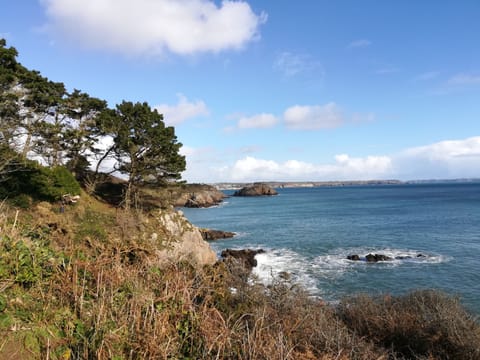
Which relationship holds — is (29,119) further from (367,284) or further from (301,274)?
(367,284)

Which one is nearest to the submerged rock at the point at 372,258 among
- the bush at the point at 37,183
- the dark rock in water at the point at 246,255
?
the dark rock in water at the point at 246,255

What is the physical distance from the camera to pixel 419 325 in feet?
35.2

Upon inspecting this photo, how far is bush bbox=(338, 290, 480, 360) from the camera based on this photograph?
9.59 metres

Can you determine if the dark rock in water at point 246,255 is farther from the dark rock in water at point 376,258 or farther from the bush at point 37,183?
the bush at point 37,183

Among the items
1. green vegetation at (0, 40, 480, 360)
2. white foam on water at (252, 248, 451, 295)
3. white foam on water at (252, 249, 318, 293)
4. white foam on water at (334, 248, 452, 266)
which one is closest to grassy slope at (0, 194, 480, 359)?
green vegetation at (0, 40, 480, 360)

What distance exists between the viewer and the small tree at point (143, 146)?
89.0 ft

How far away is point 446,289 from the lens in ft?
61.8

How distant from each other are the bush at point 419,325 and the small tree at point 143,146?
2052cm

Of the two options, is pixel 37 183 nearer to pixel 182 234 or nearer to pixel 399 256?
pixel 182 234

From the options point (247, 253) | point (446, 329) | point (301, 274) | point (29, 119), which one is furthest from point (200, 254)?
point (446, 329)

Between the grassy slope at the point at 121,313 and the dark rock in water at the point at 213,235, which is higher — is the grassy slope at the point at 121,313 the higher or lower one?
the higher one

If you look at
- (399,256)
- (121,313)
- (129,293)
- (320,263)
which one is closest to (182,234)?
(320,263)

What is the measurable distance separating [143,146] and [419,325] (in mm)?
24756

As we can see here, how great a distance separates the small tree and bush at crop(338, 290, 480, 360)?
2052cm
